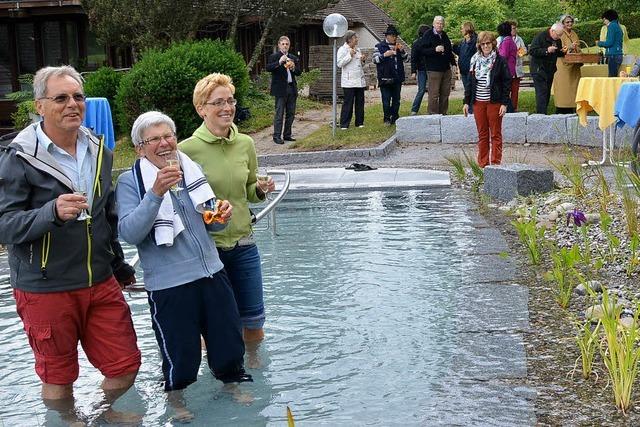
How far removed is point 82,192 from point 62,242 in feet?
1.04

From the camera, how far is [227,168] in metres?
5.19

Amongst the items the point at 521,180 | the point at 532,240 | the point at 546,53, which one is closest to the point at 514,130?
the point at 546,53

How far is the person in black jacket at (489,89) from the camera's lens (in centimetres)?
1321

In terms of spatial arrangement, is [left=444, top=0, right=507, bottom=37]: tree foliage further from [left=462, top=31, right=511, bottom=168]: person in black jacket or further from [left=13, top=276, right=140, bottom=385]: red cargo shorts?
[left=13, top=276, right=140, bottom=385]: red cargo shorts

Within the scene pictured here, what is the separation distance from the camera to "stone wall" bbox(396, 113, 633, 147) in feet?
52.4

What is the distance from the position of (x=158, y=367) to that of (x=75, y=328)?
1.30 m

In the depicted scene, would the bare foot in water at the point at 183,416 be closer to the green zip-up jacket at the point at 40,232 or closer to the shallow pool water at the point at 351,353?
the shallow pool water at the point at 351,353

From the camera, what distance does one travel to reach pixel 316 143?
17.5 metres

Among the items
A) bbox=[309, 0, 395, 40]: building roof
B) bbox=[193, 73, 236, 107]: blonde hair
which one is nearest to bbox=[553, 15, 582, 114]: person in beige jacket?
bbox=[193, 73, 236, 107]: blonde hair

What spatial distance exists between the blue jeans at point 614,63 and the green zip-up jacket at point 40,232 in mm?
17064

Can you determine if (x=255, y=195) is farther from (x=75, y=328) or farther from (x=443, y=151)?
(x=443, y=151)

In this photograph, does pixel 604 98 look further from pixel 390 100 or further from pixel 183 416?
pixel 183 416

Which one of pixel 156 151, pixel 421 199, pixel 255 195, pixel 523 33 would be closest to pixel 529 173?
pixel 421 199

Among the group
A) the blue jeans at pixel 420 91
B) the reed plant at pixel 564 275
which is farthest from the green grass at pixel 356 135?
the reed plant at pixel 564 275
